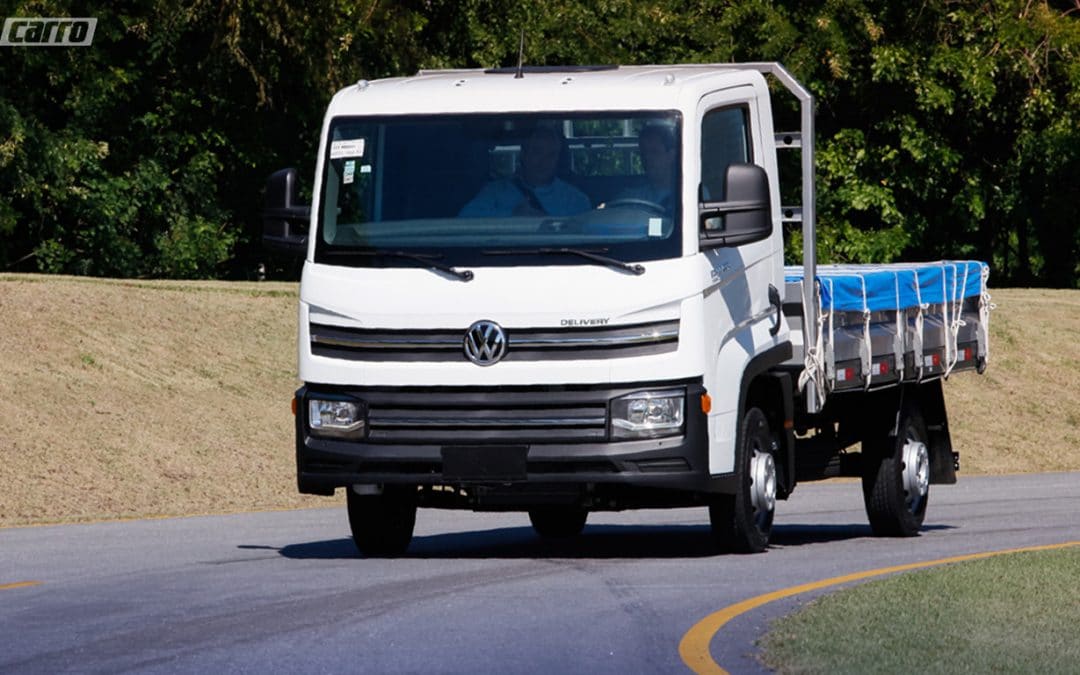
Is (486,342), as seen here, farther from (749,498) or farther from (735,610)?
(735,610)

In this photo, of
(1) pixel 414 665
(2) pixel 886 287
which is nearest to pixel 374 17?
(2) pixel 886 287

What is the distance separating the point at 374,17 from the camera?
37000 mm

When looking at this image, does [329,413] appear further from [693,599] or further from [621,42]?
[621,42]

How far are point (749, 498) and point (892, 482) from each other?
2492 mm

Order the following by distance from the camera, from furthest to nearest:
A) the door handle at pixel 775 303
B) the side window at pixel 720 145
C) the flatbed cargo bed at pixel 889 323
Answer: the flatbed cargo bed at pixel 889 323 → the door handle at pixel 775 303 → the side window at pixel 720 145

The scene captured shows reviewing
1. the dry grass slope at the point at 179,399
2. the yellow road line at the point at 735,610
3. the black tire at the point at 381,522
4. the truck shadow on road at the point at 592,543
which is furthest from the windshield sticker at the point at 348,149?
the dry grass slope at the point at 179,399

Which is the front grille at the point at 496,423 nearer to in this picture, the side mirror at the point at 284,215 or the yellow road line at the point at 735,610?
the side mirror at the point at 284,215

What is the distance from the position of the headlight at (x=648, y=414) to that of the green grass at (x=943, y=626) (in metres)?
1.54

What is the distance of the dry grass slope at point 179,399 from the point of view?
22.5m

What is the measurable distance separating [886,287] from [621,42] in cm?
2733

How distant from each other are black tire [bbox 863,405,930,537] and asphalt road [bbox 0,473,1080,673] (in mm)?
168

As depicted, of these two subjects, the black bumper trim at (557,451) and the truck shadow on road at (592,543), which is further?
the truck shadow on road at (592,543)

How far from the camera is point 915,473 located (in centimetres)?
1630

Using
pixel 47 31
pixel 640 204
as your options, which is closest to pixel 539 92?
pixel 640 204
